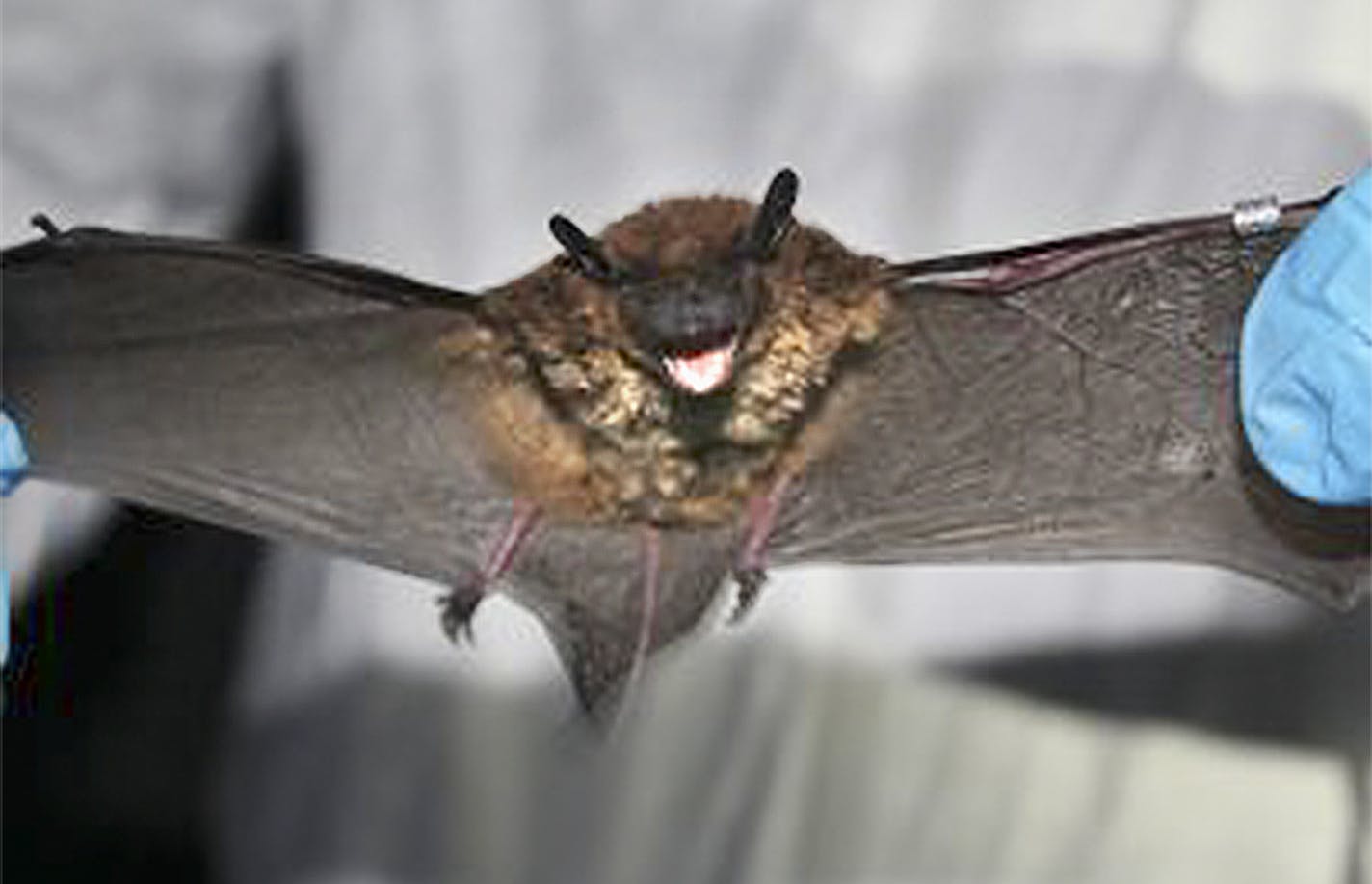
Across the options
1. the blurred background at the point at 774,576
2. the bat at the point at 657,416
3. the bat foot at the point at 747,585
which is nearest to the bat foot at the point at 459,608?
the bat at the point at 657,416

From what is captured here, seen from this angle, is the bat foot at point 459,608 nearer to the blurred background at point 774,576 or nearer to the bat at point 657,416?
the bat at point 657,416

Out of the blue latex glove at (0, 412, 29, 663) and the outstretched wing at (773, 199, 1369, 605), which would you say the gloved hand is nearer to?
the blue latex glove at (0, 412, 29, 663)

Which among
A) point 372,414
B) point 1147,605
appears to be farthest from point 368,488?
point 1147,605

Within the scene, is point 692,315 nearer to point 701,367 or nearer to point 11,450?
point 701,367

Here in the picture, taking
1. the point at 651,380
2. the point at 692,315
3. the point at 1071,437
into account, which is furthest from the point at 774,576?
the point at 692,315

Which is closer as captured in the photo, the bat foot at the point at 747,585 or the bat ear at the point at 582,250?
the bat ear at the point at 582,250

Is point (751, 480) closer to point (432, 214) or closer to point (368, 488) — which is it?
point (368, 488)
